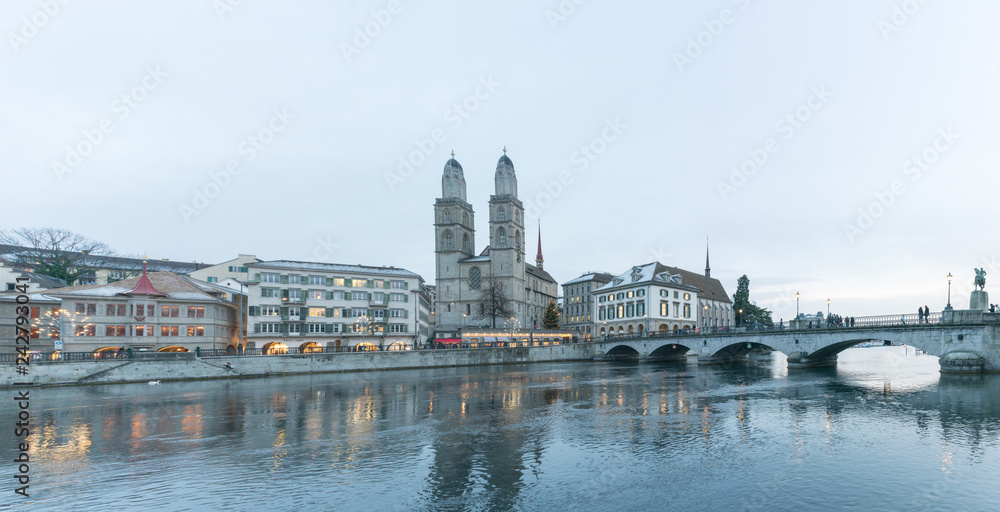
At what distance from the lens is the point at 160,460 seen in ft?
71.2

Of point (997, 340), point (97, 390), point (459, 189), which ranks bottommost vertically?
point (97, 390)

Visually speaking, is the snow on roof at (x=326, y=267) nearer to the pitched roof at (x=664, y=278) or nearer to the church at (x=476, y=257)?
the church at (x=476, y=257)

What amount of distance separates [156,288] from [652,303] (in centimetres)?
7873

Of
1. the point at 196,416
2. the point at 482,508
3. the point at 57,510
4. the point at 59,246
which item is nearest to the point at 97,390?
the point at 196,416

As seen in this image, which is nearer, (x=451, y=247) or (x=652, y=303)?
(x=652, y=303)

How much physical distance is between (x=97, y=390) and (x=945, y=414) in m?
62.1

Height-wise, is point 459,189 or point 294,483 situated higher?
point 459,189

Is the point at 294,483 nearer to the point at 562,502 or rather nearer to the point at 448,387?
the point at 562,502

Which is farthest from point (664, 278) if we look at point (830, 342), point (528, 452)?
point (528, 452)

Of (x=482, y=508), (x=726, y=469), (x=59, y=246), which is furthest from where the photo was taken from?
(x=59, y=246)

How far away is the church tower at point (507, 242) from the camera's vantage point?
13425cm

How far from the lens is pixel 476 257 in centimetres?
14025

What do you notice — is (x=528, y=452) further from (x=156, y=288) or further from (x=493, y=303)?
(x=493, y=303)

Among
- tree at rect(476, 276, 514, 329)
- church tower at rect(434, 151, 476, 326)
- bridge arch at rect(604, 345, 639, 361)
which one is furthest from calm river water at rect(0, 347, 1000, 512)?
church tower at rect(434, 151, 476, 326)
